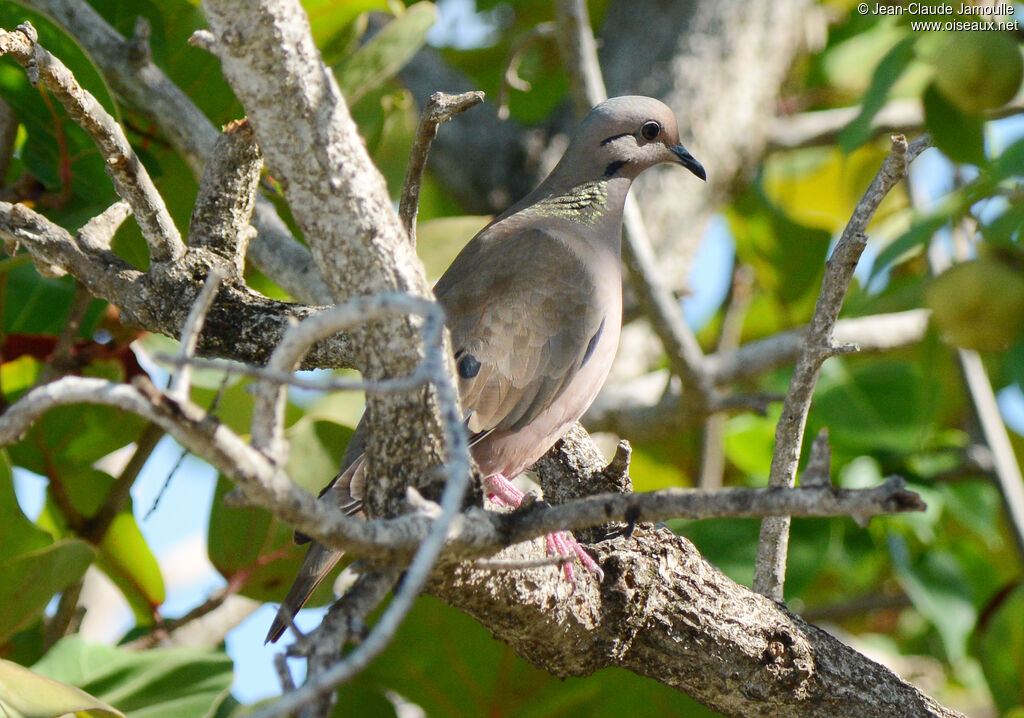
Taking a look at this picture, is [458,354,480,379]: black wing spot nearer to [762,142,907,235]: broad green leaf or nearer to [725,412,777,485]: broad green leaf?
[725,412,777,485]: broad green leaf

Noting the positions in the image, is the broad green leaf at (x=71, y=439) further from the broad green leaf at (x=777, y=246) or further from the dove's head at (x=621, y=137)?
the broad green leaf at (x=777, y=246)

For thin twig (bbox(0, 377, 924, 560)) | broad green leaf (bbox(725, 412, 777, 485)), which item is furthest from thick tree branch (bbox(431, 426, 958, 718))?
broad green leaf (bbox(725, 412, 777, 485))

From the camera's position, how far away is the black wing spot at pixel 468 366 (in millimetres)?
2379

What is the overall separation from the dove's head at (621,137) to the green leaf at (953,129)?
0.75m

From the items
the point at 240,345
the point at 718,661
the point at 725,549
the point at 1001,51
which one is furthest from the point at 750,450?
the point at 240,345

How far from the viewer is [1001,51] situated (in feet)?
8.56

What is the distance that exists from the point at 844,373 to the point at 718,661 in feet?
5.56

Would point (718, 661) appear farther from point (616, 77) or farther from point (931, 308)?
point (616, 77)

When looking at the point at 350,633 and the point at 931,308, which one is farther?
the point at 931,308

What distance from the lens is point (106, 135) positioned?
6.14 feet

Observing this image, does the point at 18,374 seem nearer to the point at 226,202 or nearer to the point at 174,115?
the point at 174,115

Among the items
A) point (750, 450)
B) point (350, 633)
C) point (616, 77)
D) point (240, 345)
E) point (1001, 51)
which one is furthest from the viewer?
point (616, 77)

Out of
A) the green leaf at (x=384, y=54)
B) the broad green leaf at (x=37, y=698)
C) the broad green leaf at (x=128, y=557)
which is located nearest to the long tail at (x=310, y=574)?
the broad green leaf at (x=37, y=698)

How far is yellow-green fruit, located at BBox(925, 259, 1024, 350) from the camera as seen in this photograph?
104 inches
